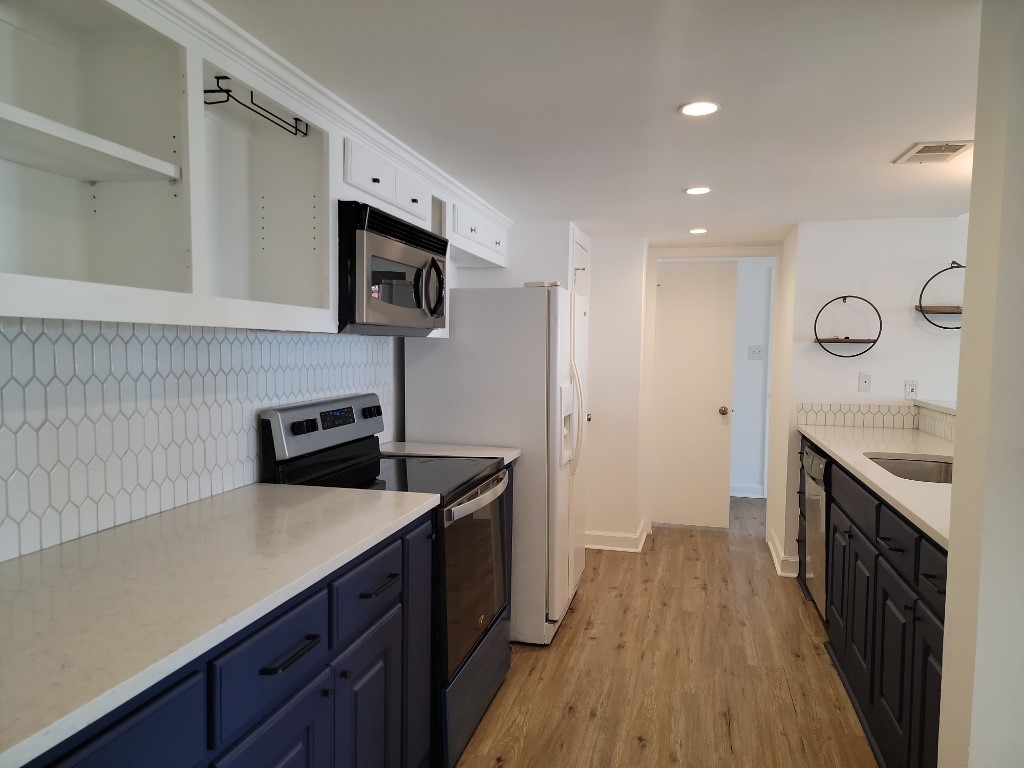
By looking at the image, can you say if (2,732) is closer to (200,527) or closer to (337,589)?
(337,589)

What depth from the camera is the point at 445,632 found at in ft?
7.35

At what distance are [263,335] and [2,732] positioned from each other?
1624mm

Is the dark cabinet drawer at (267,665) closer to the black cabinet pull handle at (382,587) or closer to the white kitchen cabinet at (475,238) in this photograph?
the black cabinet pull handle at (382,587)

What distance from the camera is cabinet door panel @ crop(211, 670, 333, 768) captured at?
1.28m

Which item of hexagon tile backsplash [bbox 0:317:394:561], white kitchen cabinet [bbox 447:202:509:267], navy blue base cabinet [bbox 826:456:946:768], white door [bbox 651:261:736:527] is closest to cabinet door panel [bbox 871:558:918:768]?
navy blue base cabinet [bbox 826:456:946:768]

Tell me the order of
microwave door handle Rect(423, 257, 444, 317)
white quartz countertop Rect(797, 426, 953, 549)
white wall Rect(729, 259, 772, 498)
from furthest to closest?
1. white wall Rect(729, 259, 772, 498)
2. microwave door handle Rect(423, 257, 444, 317)
3. white quartz countertop Rect(797, 426, 953, 549)

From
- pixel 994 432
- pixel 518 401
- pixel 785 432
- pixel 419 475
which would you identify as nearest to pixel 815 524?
pixel 785 432

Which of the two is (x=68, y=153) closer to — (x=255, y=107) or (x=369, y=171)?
(x=255, y=107)

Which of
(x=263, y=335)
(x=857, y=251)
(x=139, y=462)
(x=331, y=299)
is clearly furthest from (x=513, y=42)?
(x=857, y=251)

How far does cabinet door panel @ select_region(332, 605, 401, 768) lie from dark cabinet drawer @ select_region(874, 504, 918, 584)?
4.87 ft

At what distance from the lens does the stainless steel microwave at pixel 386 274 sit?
222 cm

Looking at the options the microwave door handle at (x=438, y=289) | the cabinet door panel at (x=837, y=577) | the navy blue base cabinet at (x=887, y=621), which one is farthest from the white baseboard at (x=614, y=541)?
the microwave door handle at (x=438, y=289)

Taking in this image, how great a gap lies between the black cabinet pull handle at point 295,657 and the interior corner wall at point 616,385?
3.26 metres

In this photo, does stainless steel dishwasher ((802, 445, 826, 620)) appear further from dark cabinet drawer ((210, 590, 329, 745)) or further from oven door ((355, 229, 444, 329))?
dark cabinet drawer ((210, 590, 329, 745))
